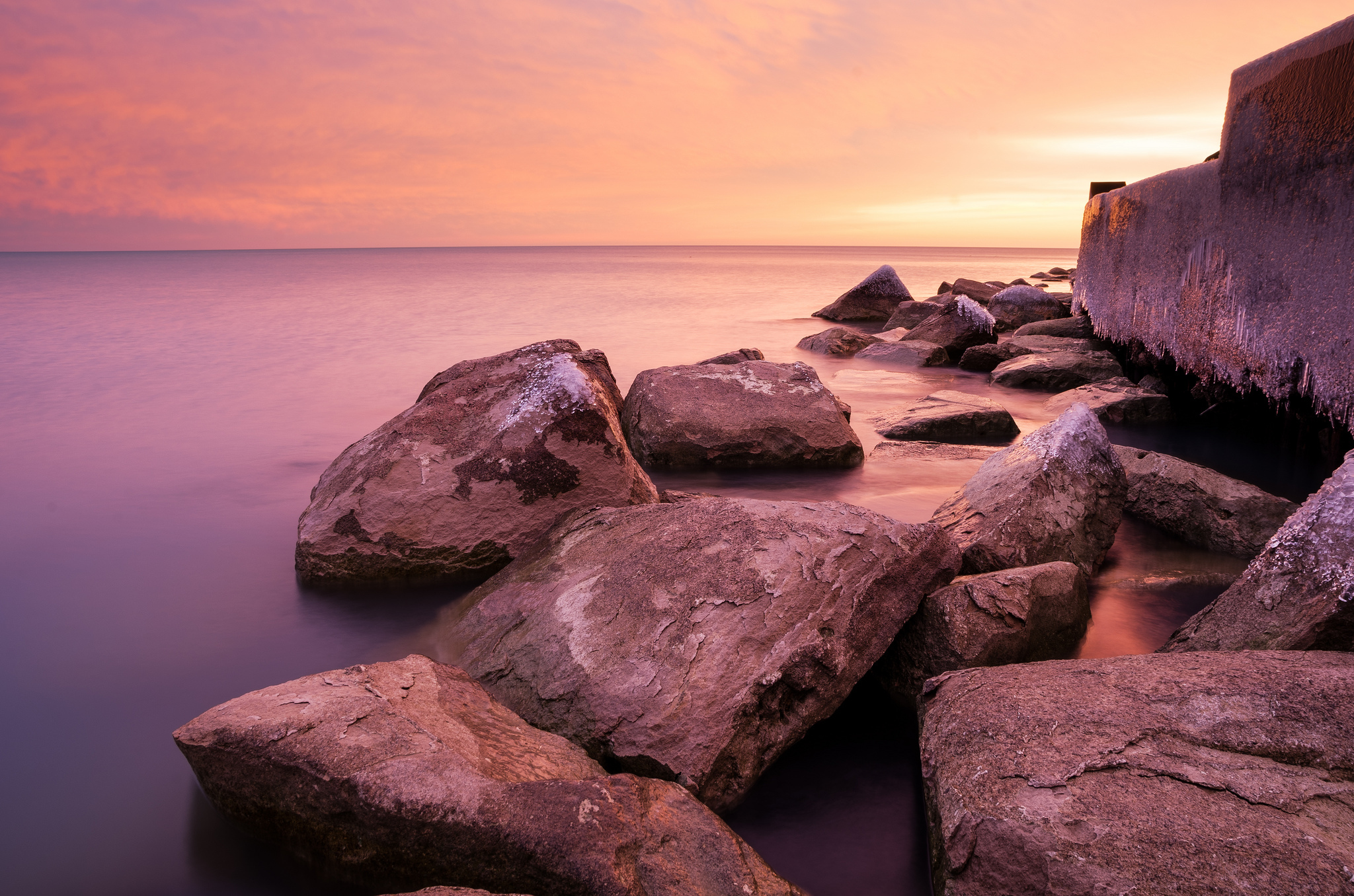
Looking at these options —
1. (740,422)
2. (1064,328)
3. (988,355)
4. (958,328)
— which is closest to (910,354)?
(958,328)

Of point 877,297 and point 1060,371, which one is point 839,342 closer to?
point 1060,371

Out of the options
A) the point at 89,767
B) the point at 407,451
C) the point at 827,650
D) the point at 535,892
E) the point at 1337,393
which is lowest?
the point at 89,767

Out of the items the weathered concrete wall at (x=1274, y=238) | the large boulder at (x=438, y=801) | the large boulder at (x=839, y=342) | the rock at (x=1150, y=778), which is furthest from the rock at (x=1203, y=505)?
the large boulder at (x=839, y=342)

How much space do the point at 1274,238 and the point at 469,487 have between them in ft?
12.2

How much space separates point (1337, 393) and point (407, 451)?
3.69 metres

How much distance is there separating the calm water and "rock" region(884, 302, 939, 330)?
7.26 ft

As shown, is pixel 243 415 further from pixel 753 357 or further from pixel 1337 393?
pixel 1337 393

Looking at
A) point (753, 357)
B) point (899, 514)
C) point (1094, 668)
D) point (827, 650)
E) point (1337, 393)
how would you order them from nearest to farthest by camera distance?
point (1094, 668)
point (827, 650)
point (1337, 393)
point (899, 514)
point (753, 357)

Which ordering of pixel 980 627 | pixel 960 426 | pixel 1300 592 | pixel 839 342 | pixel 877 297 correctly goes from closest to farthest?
1. pixel 1300 592
2. pixel 980 627
3. pixel 960 426
4. pixel 839 342
5. pixel 877 297

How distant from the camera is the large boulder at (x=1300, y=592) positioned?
6.60 feet

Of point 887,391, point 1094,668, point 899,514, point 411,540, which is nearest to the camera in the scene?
point 1094,668

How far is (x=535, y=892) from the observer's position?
59.7 inches

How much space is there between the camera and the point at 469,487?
3322mm

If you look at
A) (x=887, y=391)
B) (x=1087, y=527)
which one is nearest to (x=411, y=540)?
(x=1087, y=527)
